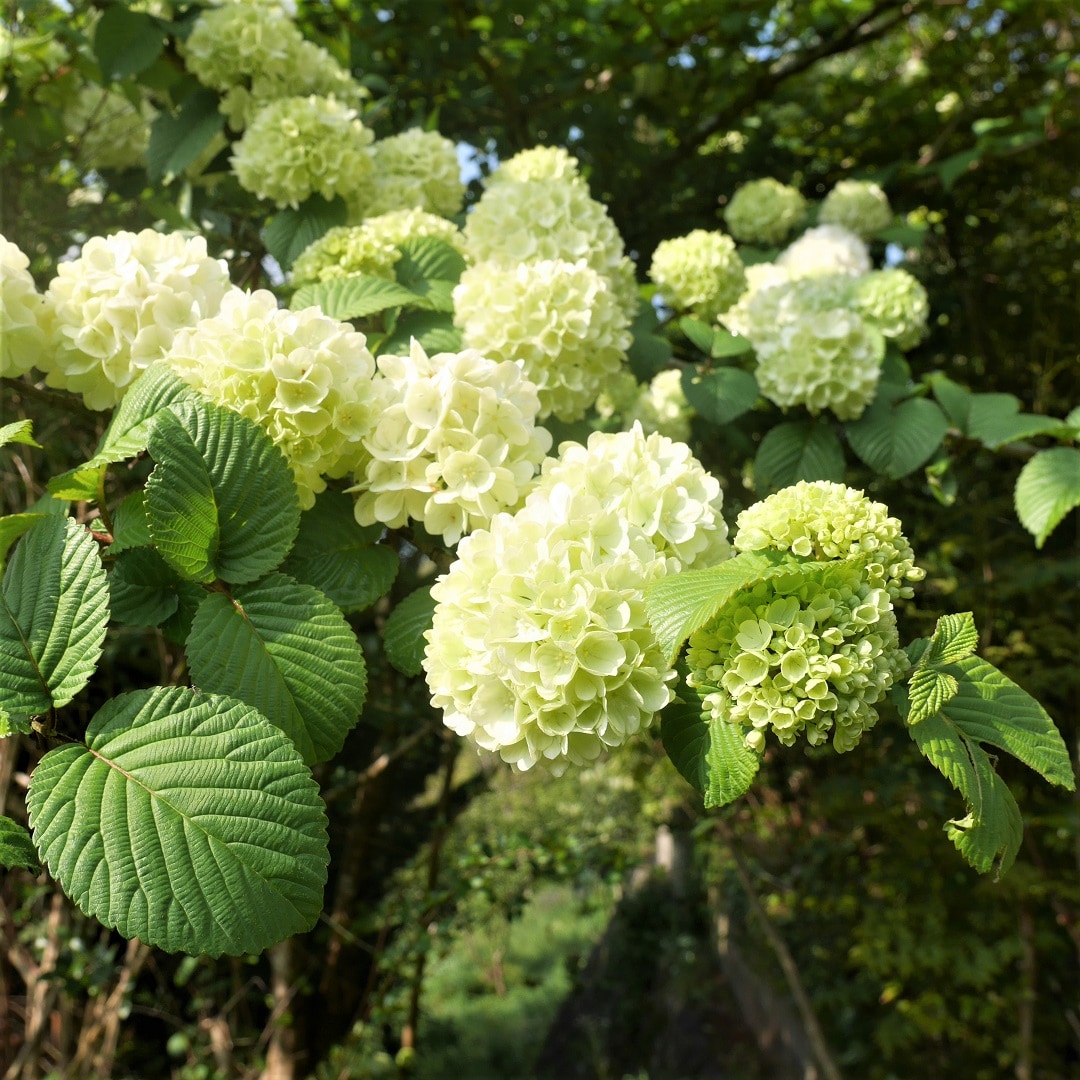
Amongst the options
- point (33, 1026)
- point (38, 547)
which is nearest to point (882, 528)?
point (38, 547)

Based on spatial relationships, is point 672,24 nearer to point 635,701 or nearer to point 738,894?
point 635,701

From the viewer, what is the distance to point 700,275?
6.54 feet

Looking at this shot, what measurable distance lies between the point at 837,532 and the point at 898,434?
103 cm

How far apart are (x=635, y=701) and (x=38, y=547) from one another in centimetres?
63

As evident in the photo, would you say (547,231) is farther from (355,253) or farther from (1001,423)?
(1001,423)

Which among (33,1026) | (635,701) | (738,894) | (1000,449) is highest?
(635,701)

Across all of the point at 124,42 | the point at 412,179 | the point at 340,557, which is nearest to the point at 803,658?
the point at 340,557

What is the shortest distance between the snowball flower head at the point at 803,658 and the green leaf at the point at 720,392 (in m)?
0.90

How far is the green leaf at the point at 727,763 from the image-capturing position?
79cm

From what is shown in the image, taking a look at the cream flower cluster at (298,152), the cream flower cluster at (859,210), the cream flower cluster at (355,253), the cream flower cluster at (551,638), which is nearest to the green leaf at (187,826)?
the cream flower cluster at (551,638)

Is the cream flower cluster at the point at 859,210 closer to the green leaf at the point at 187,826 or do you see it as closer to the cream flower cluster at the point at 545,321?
the cream flower cluster at the point at 545,321

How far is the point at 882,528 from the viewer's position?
0.85 metres

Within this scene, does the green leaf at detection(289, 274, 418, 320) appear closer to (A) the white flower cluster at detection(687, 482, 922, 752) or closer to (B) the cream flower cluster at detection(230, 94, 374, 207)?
(B) the cream flower cluster at detection(230, 94, 374, 207)

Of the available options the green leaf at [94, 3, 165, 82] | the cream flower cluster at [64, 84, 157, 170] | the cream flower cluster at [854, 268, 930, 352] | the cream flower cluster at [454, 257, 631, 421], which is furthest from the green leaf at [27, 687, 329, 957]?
Result: the cream flower cluster at [64, 84, 157, 170]
